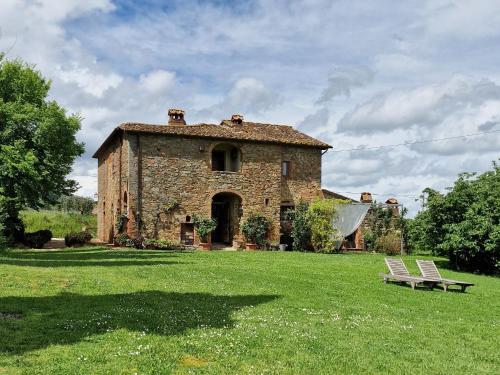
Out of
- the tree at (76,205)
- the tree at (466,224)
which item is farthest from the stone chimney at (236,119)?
the tree at (76,205)

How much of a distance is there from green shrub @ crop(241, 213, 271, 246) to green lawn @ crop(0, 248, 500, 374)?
54.4 feet

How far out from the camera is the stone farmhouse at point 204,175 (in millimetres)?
29422

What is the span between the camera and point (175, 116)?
31.8 m

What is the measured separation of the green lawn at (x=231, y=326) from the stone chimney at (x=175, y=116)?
17.9 meters

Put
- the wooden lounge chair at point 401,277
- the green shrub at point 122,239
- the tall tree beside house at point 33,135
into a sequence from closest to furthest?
the wooden lounge chair at point 401,277 → the tall tree beside house at point 33,135 → the green shrub at point 122,239

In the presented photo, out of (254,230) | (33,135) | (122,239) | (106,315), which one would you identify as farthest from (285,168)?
(106,315)

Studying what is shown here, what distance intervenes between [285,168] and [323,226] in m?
4.82

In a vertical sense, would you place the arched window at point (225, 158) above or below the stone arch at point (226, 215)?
above

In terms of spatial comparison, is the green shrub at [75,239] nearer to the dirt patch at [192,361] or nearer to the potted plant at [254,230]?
the potted plant at [254,230]

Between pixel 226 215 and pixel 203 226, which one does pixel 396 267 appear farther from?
pixel 226 215

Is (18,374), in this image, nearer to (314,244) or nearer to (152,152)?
(152,152)

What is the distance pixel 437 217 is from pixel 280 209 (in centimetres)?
1079

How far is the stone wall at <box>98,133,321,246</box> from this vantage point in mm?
29328

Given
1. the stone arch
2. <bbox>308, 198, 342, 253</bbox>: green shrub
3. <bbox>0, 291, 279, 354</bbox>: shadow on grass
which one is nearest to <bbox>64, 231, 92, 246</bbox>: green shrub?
the stone arch
